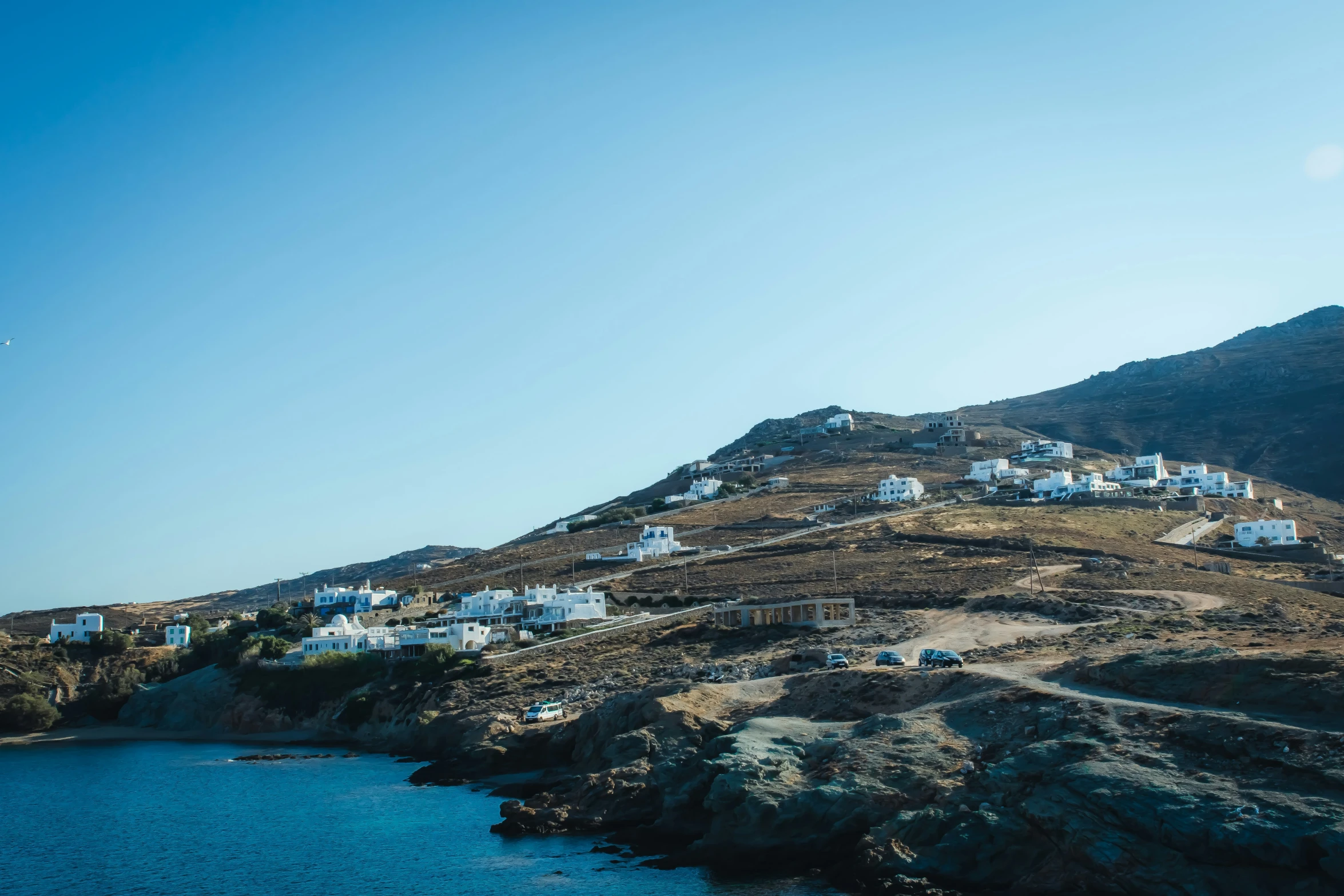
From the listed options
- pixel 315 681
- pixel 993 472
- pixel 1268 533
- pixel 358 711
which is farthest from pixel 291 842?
pixel 993 472

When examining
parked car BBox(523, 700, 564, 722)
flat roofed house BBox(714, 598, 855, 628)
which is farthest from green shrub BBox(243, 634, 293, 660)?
flat roofed house BBox(714, 598, 855, 628)

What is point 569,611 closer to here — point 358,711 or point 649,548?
point 358,711

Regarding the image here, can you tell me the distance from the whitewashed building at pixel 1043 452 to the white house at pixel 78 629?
376 feet

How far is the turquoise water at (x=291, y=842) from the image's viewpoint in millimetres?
36875

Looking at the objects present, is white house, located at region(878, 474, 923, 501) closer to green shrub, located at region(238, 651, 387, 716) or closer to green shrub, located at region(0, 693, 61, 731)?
green shrub, located at region(238, 651, 387, 716)

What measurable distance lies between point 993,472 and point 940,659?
93348mm

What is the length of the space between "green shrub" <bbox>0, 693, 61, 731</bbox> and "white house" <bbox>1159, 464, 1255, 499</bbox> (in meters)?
110

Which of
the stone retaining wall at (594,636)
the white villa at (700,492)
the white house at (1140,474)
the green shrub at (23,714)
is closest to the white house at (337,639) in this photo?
the stone retaining wall at (594,636)

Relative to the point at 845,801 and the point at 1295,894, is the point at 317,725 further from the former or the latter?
the point at 1295,894

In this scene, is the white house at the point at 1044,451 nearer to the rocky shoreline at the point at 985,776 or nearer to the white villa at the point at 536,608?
the white villa at the point at 536,608

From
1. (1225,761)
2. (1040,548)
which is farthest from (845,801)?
(1040,548)

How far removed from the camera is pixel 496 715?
61.4m

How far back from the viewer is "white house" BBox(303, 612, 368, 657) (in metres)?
85.6

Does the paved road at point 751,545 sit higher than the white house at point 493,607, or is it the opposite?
the paved road at point 751,545
